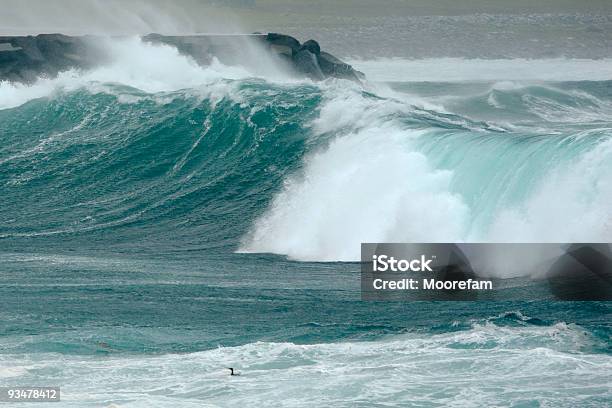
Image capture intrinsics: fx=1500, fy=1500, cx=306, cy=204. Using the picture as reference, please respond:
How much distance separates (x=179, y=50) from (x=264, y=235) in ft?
54.0

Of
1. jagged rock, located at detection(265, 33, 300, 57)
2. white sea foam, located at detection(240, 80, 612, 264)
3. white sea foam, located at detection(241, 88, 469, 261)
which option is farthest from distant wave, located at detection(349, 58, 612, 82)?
white sea foam, located at detection(240, 80, 612, 264)

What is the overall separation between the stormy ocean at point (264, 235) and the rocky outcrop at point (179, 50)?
2.85 feet

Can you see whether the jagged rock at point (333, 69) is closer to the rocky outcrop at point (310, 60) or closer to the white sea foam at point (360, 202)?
the rocky outcrop at point (310, 60)

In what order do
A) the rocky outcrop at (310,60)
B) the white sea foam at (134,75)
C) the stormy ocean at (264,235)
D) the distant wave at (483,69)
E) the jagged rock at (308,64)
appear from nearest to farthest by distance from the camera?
the stormy ocean at (264,235)
the white sea foam at (134,75)
the jagged rock at (308,64)
the rocky outcrop at (310,60)
the distant wave at (483,69)

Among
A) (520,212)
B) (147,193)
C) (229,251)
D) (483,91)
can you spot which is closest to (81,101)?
(147,193)

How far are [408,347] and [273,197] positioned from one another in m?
9.82

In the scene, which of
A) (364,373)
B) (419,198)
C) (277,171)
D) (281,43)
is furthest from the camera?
(281,43)

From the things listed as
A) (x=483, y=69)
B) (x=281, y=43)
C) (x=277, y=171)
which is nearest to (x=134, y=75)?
(x=281, y=43)

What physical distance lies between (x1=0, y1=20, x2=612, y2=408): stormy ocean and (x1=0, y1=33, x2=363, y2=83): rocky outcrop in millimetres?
870

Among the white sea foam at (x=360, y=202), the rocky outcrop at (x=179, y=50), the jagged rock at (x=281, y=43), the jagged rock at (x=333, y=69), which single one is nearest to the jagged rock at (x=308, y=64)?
the rocky outcrop at (x=179, y=50)

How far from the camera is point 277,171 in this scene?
2845 centimetres

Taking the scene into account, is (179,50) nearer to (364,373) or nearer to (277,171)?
(277,171)

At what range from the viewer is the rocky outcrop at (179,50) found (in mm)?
38938

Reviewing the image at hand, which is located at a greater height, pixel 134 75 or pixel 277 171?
pixel 134 75
